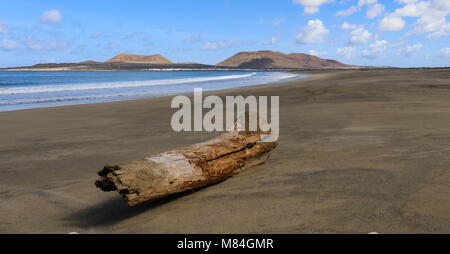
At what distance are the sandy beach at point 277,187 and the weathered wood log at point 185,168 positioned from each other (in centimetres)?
14

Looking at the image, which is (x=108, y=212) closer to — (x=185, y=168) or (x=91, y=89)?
(x=185, y=168)

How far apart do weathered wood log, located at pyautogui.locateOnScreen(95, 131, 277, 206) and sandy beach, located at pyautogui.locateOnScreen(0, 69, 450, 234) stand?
140 mm

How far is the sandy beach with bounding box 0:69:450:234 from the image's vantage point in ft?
8.34

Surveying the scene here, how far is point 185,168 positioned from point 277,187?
0.93 m

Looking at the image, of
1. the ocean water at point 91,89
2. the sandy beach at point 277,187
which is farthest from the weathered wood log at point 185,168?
the ocean water at point 91,89

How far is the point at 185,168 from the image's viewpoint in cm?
312

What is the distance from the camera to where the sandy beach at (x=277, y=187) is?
2.54 metres

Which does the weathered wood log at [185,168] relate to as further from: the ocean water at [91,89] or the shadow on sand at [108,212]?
the ocean water at [91,89]

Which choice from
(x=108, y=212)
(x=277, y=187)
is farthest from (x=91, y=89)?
(x=277, y=187)

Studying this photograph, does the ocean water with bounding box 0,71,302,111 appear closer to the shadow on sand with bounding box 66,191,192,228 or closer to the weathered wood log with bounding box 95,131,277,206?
the shadow on sand with bounding box 66,191,192,228
